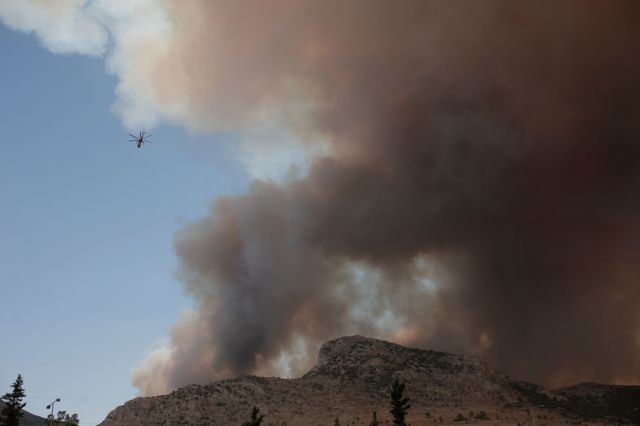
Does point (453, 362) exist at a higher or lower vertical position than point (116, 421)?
higher

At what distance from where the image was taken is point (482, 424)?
7831cm

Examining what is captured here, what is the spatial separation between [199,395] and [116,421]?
1524cm

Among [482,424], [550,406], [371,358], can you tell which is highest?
[371,358]

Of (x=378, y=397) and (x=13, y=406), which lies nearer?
(x=13, y=406)

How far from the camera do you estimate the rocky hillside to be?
92125mm

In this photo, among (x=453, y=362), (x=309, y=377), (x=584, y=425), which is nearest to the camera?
(x=584, y=425)

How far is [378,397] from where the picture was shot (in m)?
104

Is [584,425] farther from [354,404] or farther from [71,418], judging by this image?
[71,418]

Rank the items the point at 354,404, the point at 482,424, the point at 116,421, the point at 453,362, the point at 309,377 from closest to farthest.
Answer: the point at 482,424, the point at 116,421, the point at 354,404, the point at 309,377, the point at 453,362

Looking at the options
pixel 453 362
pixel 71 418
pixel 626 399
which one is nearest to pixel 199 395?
pixel 71 418

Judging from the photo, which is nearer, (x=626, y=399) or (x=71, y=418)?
(x=71, y=418)

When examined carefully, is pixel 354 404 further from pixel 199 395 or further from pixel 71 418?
pixel 71 418

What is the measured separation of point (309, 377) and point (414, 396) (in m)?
25.4

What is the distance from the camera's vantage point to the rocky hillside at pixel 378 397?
92125mm
